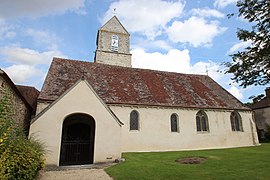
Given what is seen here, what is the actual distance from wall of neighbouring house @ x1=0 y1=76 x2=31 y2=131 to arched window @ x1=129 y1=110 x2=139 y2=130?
8238mm

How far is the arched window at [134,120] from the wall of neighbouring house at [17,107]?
27.0 feet

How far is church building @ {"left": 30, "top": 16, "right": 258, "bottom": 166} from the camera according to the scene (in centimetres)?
1158

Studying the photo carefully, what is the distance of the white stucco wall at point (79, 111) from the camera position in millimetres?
10766

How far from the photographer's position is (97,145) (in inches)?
452

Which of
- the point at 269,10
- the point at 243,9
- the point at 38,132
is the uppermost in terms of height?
the point at 243,9

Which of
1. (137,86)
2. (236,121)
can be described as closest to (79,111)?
(137,86)

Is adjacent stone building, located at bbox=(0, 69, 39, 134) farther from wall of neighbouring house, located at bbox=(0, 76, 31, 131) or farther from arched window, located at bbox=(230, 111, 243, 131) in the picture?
arched window, located at bbox=(230, 111, 243, 131)

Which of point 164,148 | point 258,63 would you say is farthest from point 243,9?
point 164,148

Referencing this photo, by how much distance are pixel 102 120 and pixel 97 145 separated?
5.04 feet

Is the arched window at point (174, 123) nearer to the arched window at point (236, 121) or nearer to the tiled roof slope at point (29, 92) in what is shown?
the arched window at point (236, 121)

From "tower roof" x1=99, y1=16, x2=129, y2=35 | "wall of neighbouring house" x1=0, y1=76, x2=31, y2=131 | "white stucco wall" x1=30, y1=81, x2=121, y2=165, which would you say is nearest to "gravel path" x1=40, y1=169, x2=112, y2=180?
"white stucco wall" x1=30, y1=81, x2=121, y2=165

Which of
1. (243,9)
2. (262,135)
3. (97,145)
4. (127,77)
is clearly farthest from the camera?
(262,135)

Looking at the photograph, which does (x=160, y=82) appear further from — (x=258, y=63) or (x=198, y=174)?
(x=258, y=63)

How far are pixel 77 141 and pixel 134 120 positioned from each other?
5.45 m
